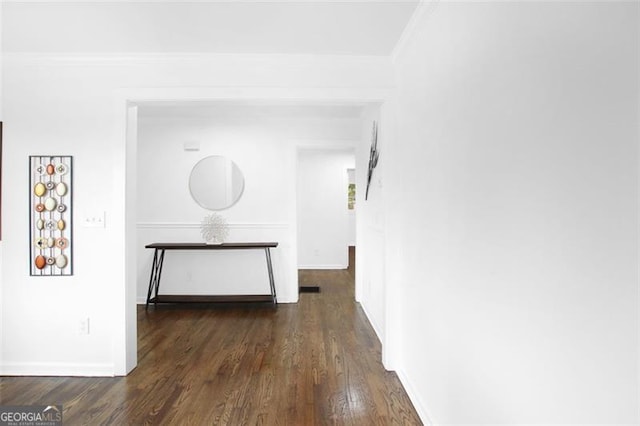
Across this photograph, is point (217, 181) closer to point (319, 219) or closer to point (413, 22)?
point (319, 219)

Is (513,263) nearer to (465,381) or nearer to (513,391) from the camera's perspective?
(513,391)

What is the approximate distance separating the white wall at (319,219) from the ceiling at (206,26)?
182 inches

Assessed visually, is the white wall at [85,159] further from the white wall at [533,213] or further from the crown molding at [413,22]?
the white wall at [533,213]

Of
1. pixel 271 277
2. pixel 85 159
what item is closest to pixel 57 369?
pixel 85 159

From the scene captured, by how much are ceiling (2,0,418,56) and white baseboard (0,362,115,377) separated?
233 centimetres

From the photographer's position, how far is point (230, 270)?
4668 mm

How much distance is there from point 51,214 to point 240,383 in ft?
6.19

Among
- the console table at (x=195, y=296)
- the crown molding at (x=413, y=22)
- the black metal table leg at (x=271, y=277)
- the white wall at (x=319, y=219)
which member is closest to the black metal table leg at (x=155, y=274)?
the console table at (x=195, y=296)

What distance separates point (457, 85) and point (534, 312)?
1.06m

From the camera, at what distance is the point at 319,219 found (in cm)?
728

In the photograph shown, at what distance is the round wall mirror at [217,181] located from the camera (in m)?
4.68

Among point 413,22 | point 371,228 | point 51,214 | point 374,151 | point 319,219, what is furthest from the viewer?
point 319,219

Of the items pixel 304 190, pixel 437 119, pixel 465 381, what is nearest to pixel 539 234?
pixel 465 381

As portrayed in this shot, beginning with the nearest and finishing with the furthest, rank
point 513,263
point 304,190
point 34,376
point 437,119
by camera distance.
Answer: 1. point 513,263
2. point 437,119
3. point 34,376
4. point 304,190
